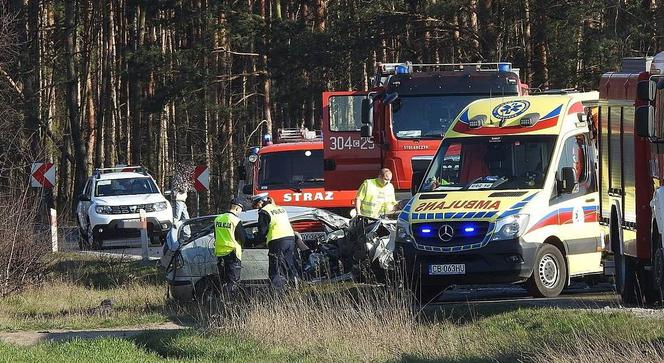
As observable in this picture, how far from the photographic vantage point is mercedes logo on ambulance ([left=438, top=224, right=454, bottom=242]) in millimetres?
15109

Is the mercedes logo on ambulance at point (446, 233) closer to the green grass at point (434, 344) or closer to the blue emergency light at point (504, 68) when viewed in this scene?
the green grass at point (434, 344)

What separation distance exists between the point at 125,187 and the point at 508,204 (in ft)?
67.4

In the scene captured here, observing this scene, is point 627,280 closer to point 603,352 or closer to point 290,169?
point 603,352

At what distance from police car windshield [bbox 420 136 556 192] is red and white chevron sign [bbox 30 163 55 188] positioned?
55.1 ft

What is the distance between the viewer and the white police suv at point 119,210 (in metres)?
32.9

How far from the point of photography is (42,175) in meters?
31.7

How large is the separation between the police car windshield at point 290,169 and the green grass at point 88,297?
2781mm

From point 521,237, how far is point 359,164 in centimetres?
842

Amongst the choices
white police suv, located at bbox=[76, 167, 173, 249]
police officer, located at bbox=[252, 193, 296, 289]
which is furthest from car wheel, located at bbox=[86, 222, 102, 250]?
police officer, located at bbox=[252, 193, 296, 289]

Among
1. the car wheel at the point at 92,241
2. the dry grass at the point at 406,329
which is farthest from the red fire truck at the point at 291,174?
the dry grass at the point at 406,329

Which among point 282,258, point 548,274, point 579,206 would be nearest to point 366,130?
point 282,258

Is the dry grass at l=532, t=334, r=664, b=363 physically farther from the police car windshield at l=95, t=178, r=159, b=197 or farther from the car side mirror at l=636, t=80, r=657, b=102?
the police car windshield at l=95, t=178, r=159, b=197

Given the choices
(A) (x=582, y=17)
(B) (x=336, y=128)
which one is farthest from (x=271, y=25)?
(B) (x=336, y=128)

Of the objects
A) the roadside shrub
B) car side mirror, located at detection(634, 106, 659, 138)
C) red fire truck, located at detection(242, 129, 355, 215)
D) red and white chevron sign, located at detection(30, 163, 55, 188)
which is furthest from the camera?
red and white chevron sign, located at detection(30, 163, 55, 188)
